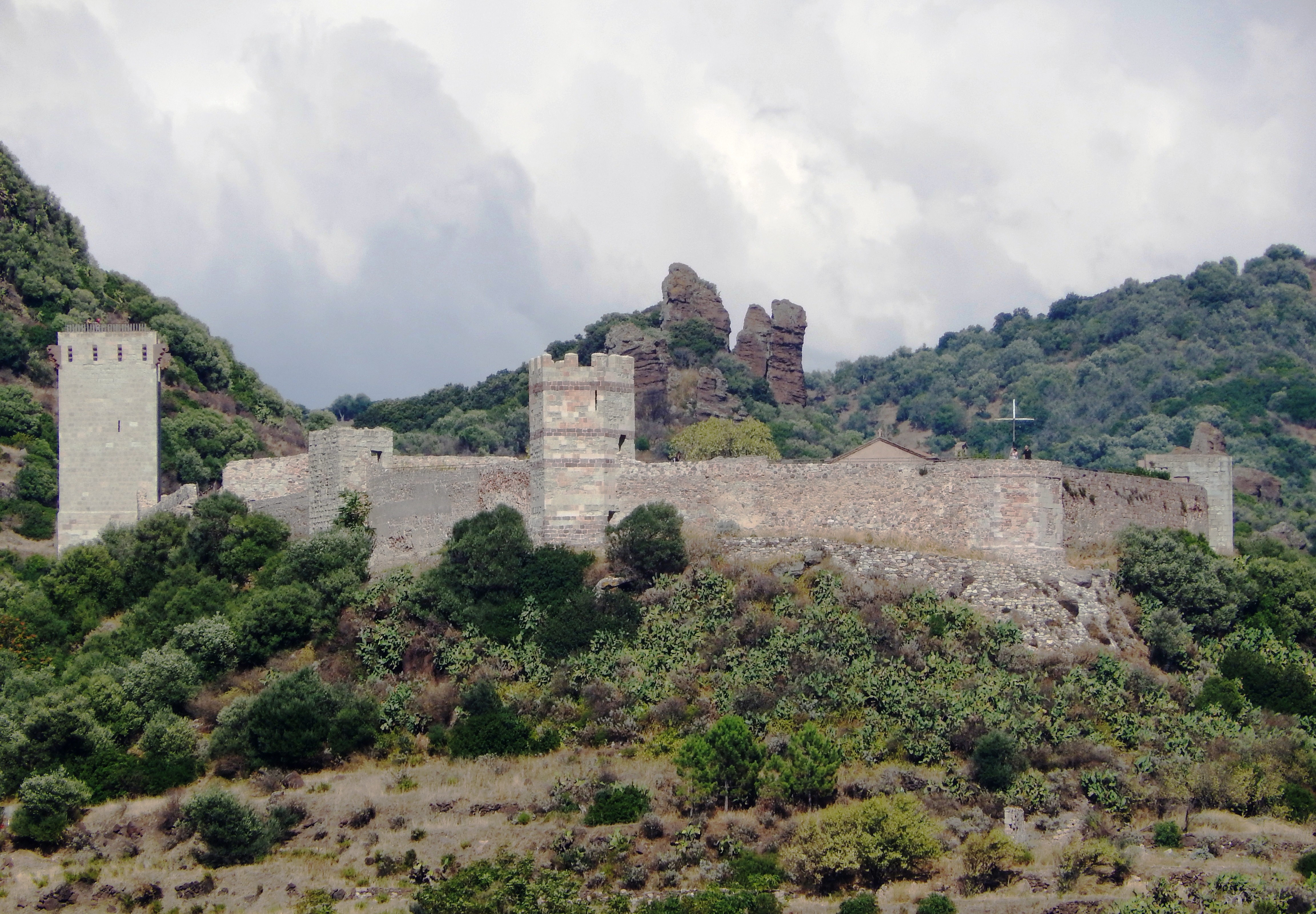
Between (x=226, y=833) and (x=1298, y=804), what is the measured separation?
17667mm

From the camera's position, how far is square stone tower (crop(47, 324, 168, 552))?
42562 mm

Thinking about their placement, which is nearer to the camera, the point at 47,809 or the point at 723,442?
the point at 47,809

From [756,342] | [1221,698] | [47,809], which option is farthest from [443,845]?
[756,342]

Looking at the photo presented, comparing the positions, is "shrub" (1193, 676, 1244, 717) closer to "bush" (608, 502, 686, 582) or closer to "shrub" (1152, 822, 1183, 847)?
"shrub" (1152, 822, 1183, 847)

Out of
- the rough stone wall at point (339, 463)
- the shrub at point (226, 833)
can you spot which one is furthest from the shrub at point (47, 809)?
the rough stone wall at point (339, 463)

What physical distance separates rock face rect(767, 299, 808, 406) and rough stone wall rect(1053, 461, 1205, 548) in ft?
130

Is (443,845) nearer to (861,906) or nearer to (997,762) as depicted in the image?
(861,906)

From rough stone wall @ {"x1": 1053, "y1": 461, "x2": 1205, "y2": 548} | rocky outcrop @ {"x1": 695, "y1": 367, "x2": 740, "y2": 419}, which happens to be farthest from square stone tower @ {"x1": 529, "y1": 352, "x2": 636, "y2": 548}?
rocky outcrop @ {"x1": 695, "y1": 367, "x2": 740, "y2": 419}

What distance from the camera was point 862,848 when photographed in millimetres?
25312

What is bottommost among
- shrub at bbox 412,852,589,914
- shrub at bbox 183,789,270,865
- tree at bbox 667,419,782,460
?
shrub at bbox 412,852,589,914

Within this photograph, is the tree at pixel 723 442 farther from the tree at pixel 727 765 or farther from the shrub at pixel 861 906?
the shrub at pixel 861 906

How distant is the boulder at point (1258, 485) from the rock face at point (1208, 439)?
4.57ft

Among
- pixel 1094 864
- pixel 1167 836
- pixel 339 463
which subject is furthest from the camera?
pixel 339 463

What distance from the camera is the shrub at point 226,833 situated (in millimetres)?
28172
